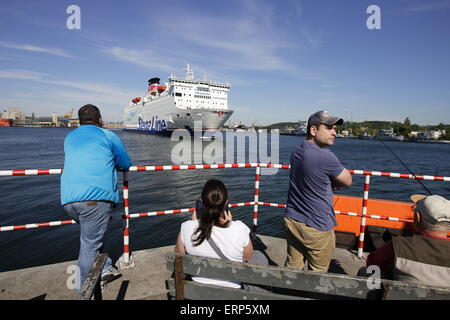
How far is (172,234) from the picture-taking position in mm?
7633

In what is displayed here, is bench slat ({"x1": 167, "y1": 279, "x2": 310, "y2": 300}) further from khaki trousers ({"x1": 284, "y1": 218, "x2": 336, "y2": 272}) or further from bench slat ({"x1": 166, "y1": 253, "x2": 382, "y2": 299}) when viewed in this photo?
khaki trousers ({"x1": 284, "y1": 218, "x2": 336, "y2": 272})

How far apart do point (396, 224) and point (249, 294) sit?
4.51m

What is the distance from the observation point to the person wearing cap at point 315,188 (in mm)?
2260

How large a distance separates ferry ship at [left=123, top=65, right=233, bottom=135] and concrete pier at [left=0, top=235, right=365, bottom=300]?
4430cm

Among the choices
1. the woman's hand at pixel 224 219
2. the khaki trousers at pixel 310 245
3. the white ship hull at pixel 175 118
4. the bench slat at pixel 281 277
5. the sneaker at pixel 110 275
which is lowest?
the sneaker at pixel 110 275

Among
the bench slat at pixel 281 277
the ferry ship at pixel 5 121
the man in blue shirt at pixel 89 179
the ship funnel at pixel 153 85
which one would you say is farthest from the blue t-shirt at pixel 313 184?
the ferry ship at pixel 5 121

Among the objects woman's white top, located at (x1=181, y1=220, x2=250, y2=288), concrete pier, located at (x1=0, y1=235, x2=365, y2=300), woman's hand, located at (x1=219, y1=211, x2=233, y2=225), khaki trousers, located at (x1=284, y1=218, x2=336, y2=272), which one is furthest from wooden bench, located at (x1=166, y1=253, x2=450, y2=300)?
concrete pier, located at (x1=0, y1=235, x2=365, y2=300)

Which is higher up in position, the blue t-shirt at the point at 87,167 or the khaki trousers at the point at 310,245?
the blue t-shirt at the point at 87,167

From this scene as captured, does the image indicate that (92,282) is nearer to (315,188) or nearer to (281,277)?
(281,277)

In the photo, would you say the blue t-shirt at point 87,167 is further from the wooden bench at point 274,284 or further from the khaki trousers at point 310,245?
the khaki trousers at point 310,245

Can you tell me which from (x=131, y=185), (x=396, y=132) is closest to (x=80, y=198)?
(x=131, y=185)

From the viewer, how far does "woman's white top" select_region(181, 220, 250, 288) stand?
190 centimetres

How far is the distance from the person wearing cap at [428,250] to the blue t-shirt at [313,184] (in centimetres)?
72

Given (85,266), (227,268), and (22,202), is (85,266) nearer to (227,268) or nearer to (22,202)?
(227,268)
